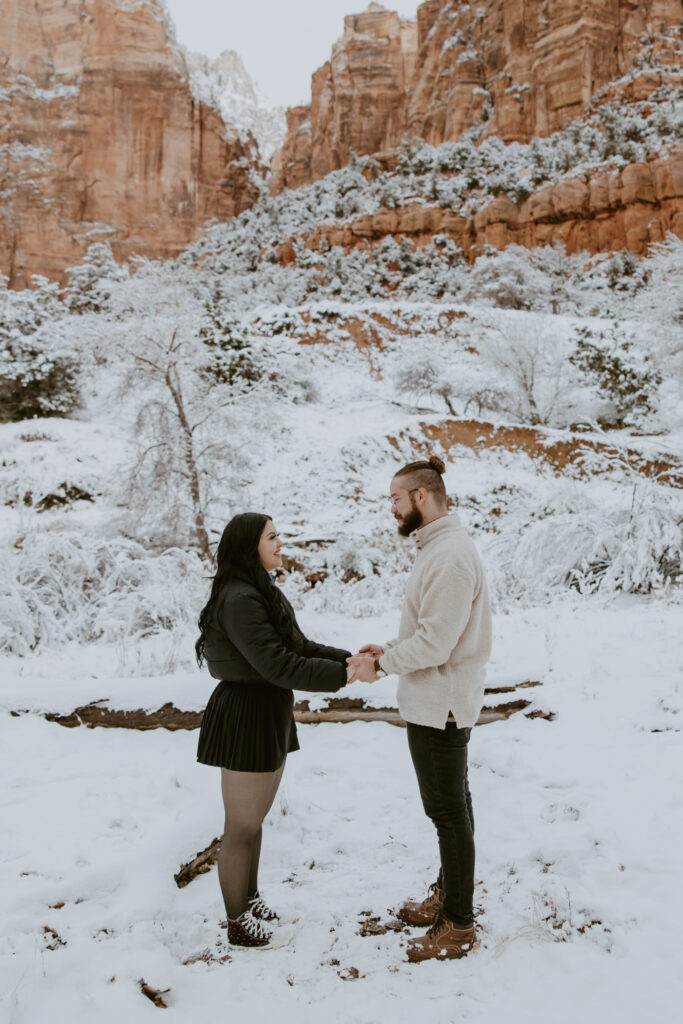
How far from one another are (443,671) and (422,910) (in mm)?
877

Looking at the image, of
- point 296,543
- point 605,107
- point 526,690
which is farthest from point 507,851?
point 605,107

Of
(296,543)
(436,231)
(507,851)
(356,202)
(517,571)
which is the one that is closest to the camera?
(507,851)

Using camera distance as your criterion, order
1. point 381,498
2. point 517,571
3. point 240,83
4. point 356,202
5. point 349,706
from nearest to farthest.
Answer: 1. point 349,706
2. point 517,571
3. point 381,498
4. point 356,202
5. point 240,83

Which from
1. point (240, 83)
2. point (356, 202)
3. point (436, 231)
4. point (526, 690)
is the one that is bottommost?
point (526, 690)

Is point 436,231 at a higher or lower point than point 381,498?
higher

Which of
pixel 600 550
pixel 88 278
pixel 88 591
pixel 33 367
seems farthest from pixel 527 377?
pixel 88 278

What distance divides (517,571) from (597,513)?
4.38 ft

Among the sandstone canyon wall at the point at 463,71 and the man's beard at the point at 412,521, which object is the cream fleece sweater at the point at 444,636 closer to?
the man's beard at the point at 412,521

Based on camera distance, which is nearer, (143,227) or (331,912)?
(331,912)

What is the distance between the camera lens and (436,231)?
3262 centimetres

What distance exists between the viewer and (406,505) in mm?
→ 1941

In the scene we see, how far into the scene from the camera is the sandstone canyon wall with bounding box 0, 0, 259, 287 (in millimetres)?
39312

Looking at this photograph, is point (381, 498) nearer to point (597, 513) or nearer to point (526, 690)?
point (597, 513)

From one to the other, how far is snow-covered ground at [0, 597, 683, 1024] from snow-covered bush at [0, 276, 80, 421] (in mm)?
12266
